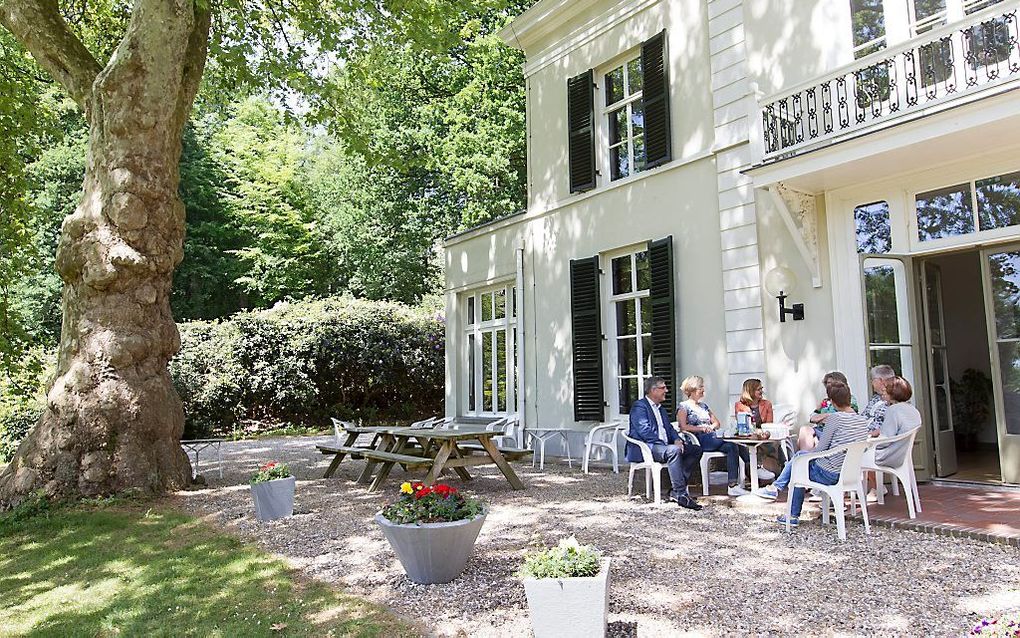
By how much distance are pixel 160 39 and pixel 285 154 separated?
54.7ft

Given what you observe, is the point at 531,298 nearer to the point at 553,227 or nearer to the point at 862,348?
the point at 553,227

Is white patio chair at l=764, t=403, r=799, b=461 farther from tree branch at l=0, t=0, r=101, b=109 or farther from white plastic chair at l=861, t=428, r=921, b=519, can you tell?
tree branch at l=0, t=0, r=101, b=109

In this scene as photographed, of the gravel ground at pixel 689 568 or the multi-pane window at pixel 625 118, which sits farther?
the multi-pane window at pixel 625 118

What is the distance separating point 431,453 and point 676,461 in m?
2.68

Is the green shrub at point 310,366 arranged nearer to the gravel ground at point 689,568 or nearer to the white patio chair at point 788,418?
the gravel ground at point 689,568

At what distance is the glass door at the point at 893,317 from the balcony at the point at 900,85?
4.03 ft

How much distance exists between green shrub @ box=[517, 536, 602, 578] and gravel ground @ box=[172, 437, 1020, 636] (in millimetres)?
378

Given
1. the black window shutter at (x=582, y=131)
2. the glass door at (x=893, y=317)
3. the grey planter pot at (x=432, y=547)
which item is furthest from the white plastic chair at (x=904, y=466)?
the black window shutter at (x=582, y=131)

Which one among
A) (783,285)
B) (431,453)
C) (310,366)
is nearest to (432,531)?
(431,453)

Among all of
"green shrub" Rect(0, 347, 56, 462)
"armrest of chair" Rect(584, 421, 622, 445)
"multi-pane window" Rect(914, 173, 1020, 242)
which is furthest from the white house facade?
"green shrub" Rect(0, 347, 56, 462)

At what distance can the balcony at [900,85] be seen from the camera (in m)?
5.59

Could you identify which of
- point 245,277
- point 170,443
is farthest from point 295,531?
point 245,277

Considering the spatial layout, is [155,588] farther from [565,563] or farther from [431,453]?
[431,453]

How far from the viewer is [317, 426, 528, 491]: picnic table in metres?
6.62
